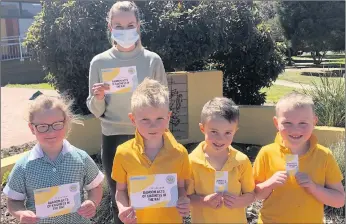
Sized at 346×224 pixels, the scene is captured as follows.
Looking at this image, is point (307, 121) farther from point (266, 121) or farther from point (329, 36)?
point (329, 36)

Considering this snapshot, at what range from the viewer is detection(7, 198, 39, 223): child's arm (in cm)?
243

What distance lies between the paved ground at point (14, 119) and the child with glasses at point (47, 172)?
2.76 metres

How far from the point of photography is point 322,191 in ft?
8.13

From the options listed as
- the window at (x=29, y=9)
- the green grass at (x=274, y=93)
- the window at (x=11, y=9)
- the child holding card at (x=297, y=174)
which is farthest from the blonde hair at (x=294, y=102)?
the window at (x=29, y=9)

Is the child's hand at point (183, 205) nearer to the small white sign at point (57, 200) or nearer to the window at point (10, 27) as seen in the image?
the small white sign at point (57, 200)

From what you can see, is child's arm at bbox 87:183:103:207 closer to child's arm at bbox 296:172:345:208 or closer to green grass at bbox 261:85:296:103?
child's arm at bbox 296:172:345:208

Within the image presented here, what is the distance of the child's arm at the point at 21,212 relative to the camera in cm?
243

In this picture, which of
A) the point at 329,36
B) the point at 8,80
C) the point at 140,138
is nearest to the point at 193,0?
the point at 140,138

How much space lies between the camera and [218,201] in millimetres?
2430

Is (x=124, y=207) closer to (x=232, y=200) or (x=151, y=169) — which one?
(x=151, y=169)

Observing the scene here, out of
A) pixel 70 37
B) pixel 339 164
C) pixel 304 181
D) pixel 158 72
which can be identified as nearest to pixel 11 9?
pixel 70 37

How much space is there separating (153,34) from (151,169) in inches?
171

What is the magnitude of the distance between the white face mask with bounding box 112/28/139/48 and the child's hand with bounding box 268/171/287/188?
148 centimetres

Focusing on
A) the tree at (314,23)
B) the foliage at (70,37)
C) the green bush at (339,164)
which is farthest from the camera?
the tree at (314,23)
